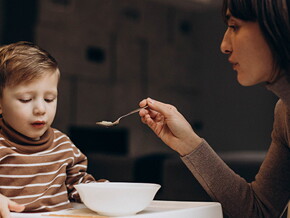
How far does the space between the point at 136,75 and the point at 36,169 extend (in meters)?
3.23

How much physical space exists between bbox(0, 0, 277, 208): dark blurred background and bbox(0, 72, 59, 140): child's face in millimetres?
1442

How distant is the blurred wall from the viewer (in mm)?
3572

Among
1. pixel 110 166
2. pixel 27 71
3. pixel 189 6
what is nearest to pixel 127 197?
pixel 27 71

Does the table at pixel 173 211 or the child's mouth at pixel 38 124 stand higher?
the child's mouth at pixel 38 124

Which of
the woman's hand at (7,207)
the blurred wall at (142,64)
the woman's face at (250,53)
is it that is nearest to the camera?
the woman's hand at (7,207)

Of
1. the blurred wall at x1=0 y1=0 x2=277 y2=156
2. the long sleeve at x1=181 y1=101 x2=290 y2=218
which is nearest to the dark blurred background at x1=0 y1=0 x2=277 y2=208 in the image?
the blurred wall at x1=0 y1=0 x2=277 y2=156

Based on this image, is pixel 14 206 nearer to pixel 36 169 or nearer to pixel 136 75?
pixel 36 169

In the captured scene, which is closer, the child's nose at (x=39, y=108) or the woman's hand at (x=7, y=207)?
the woman's hand at (x=7, y=207)

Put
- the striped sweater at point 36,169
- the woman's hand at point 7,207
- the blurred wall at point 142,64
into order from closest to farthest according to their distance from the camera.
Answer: the woman's hand at point 7,207, the striped sweater at point 36,169, the blurred wall at point 142,64

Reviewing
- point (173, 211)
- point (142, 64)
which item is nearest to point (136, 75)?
point (142, 64)

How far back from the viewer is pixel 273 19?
103 cm

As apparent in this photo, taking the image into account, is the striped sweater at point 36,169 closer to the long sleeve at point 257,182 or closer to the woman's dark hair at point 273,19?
the long sleeve at point 257,182

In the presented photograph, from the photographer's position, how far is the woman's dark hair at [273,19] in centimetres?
103

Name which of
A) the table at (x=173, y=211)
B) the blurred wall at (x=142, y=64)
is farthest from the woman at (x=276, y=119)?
the blurred wall at (x=142, y=64)
